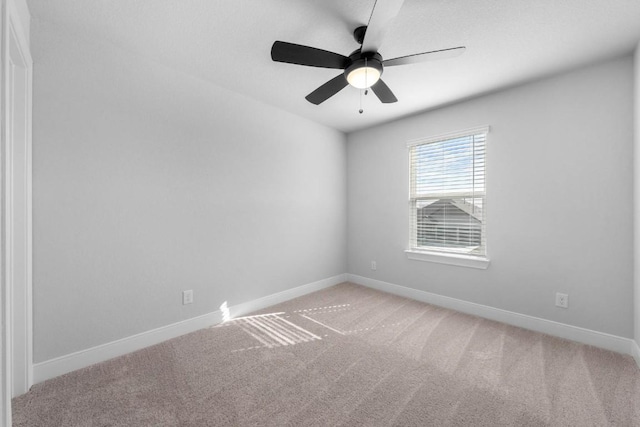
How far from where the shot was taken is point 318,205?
3.79m

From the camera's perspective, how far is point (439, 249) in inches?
128

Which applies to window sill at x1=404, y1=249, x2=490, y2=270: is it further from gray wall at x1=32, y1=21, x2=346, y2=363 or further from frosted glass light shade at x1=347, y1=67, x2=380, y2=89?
frosted glass light shade at x1=347, y1=67, x2=380, y2=89

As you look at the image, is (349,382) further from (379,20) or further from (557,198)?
(557,198)

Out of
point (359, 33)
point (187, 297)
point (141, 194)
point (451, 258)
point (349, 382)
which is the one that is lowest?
point (349, 382)

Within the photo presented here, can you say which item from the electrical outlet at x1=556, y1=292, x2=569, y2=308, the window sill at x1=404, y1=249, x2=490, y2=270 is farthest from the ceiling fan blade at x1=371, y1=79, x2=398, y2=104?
the electrical outlet at x1=556, y1=292, x2=569, y2=308

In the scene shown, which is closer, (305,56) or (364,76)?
(305,56)

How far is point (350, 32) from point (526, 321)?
3.01 m

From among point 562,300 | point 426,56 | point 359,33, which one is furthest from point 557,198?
point 359,33

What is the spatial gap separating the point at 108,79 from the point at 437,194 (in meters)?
3.37

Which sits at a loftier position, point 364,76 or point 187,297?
point 364,76

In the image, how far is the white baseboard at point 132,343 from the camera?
5.96 feet

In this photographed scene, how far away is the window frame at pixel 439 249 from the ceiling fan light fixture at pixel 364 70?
1.68 m

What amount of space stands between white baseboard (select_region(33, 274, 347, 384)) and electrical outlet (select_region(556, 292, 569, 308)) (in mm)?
2802

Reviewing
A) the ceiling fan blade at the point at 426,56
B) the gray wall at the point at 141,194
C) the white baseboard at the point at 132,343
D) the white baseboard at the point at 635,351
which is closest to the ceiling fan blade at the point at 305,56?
the ceiling fan blade at the point at 426,56
